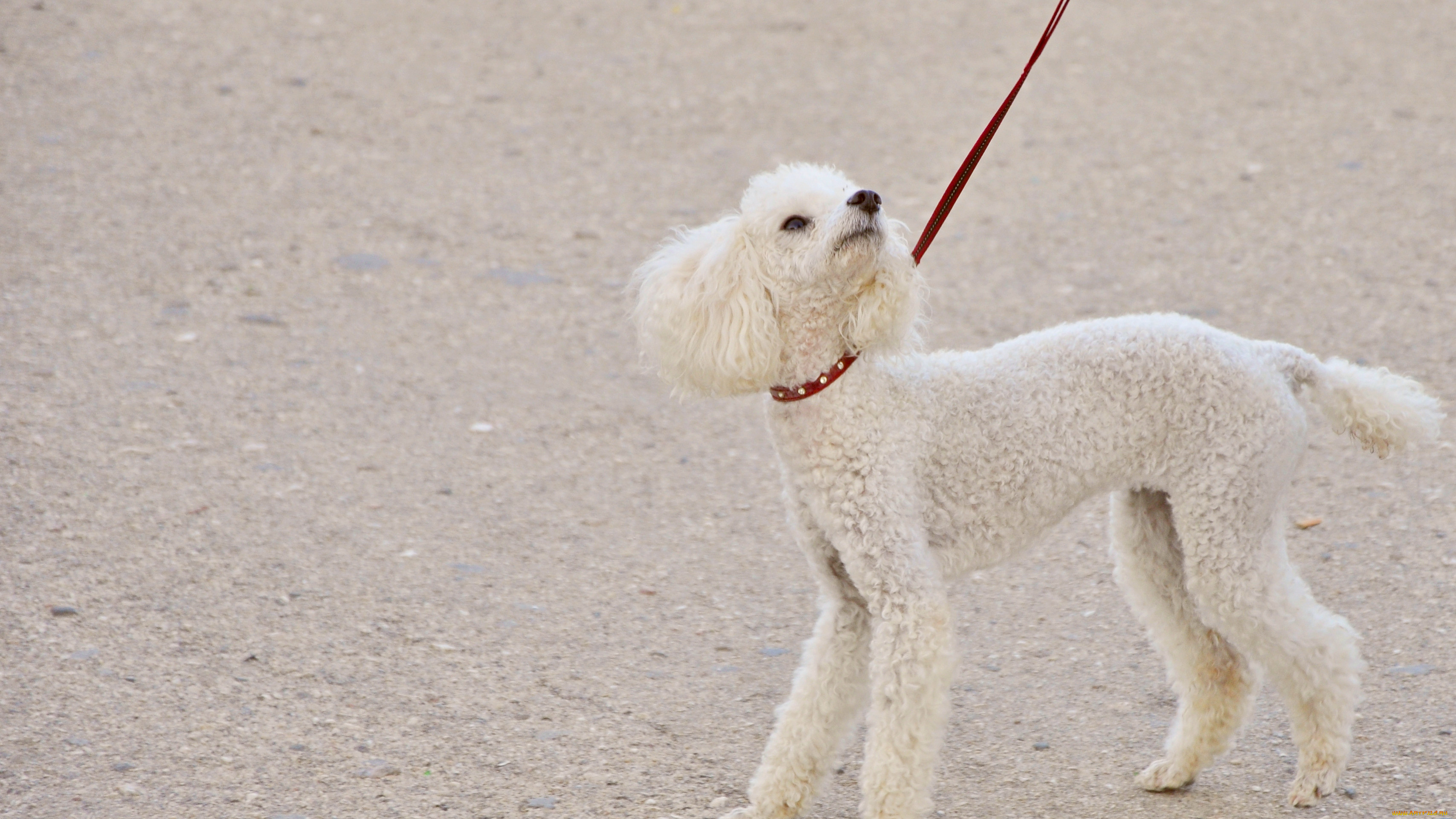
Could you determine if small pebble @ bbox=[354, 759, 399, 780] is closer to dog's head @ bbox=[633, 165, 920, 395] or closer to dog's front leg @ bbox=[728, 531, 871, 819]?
dog's front leg @ bbox=[728, 531, 871, 819]

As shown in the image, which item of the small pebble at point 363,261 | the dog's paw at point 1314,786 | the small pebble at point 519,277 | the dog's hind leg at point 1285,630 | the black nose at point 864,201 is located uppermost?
the black nose at point 864,201

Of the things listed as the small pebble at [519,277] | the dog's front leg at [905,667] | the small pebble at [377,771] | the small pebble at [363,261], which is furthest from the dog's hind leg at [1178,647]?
the small pebble at [363,261]

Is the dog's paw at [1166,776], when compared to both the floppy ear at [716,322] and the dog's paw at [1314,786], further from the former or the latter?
the floppy ear at [716,322]

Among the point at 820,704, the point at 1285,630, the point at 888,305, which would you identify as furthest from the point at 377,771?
the point at 1285,630

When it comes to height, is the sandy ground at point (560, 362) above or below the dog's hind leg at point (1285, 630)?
below

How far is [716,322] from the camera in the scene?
3004 mm

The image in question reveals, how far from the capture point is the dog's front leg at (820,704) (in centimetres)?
320

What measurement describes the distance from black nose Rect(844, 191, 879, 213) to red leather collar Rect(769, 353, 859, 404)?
0.34 metres

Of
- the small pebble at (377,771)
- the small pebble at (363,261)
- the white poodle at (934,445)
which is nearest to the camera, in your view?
the white poodle at (934,445)

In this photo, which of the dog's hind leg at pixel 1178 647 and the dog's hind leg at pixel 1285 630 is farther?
the dog's hind leg at pixel 1178 647

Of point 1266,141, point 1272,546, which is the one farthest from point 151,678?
point 1266,141

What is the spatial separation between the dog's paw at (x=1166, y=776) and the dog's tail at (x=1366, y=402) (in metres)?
0.88

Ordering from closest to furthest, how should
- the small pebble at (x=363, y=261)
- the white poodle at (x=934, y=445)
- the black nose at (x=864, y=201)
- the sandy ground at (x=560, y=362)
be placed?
1. the black nose at (x=864, y=201)
2. the white poodle at (x=934, y=445)
3. the sandy ground at (x=560, y=362)
4. the small pebble at (x=363, y=261)

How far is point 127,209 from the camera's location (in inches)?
264
